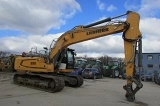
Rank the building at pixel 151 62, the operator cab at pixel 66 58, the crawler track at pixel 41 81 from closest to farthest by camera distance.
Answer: the crawler track at pixel 41 81 < the operator cab at pixel 66 58 < the building at pixel 151 62

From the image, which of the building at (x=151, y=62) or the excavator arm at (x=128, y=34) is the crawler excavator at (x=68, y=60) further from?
the building at (x=151, y=62)

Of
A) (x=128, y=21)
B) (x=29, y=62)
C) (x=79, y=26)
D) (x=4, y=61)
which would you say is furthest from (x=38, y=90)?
(x=4, y=61)

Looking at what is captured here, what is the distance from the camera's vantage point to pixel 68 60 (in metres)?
20.2

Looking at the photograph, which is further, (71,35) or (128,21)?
(71,35)

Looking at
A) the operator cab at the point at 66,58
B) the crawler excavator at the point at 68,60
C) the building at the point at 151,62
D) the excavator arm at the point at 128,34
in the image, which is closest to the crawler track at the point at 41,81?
the crawler excavator at the point at 68,60

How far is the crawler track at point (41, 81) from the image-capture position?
56.1 ft

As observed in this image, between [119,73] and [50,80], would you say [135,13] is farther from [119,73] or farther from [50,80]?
[119,73]

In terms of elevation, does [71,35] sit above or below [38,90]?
above

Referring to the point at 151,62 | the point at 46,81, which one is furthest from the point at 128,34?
the point at 151,62

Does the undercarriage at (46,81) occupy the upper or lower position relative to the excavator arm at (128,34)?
lower

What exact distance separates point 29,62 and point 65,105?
27.0 ft

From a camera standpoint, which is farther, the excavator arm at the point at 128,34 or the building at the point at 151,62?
the building at the point at 151,62

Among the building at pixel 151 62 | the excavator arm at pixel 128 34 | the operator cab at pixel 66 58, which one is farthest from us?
the building at pixel 151 62

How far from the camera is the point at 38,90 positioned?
17.8 metres
